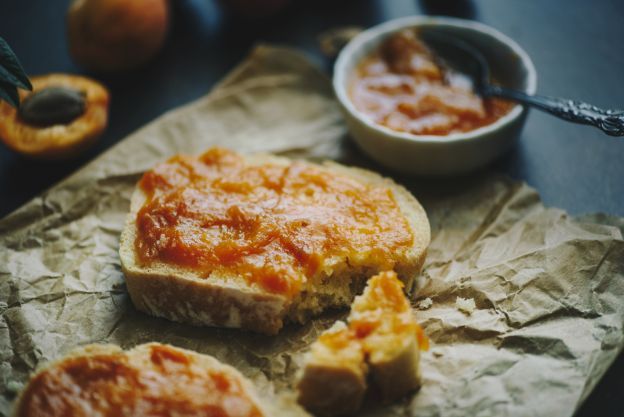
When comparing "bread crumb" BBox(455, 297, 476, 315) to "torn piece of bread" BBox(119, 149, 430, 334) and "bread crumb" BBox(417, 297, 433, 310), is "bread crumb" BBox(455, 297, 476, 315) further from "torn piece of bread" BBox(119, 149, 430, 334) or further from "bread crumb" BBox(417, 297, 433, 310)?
"torn piece of bread" BBox(119, 149, 430, 334)

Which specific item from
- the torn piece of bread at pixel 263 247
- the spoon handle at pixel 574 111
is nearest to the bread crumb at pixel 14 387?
the torn piece of bread at pixel 263 247

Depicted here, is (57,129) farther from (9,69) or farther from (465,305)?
(465,305)

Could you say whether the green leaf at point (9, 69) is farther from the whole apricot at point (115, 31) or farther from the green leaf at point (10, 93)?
the whole apricot at point (115, 31)

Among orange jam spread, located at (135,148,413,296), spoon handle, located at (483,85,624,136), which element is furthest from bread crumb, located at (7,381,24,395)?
spoon handle, located at (483,85,624,136)

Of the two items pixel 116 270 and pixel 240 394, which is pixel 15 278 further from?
pixel 240 394

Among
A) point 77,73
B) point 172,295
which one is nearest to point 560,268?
point 172,295

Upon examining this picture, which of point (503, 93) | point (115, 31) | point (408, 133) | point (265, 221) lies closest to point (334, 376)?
point (265, 221)
